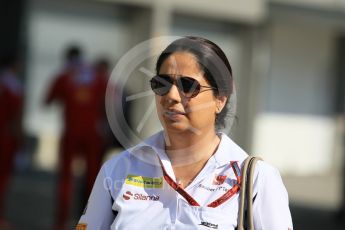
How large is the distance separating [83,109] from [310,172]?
942 centimetres

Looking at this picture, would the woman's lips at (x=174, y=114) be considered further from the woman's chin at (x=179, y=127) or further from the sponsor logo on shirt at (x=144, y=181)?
the sponsor logo on shirt at (x=144, y=181)

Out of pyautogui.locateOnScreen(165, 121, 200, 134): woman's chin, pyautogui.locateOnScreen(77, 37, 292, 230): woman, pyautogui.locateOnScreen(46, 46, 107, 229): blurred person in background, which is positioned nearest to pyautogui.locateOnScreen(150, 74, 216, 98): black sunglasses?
pyautogui.locateOnScreen(77, 37, 292, 230): woman

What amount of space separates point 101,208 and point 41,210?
7.56m

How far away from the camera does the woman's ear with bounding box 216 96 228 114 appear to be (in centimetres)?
289

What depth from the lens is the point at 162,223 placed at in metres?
2.74

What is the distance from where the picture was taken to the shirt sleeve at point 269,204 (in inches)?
106

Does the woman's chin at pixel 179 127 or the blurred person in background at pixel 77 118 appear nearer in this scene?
the woman's chin at pixel 179 127

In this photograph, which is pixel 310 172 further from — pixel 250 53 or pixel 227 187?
pixel 227 187

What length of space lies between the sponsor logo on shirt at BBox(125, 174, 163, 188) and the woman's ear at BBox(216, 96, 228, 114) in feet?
1.09

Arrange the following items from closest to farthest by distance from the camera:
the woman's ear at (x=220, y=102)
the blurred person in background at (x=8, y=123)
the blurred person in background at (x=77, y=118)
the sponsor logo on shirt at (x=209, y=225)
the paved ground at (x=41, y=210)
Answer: the sponsor logo on shirt at (x=209, y=225) < the woman's ear at (x=220, y=102) < the blurred person in background at (x=77, y=118) < the blurred person in background at (x=8, y=123) < the paved ground at (x=41, y=210)

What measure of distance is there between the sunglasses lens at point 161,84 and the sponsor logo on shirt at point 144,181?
31 centimetres

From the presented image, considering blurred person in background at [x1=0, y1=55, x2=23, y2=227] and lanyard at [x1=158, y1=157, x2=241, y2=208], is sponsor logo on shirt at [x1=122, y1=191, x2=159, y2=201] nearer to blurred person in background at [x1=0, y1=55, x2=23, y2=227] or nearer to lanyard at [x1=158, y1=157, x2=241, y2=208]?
lanyard at [x1=158, y1=157, x2=241, y2=208]

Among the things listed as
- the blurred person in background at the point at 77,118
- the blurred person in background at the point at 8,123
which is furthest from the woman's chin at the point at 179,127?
the blurred person in background at the point at 8,123

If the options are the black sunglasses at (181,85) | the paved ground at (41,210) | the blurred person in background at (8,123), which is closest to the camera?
the black sunglasses at (181,85)
